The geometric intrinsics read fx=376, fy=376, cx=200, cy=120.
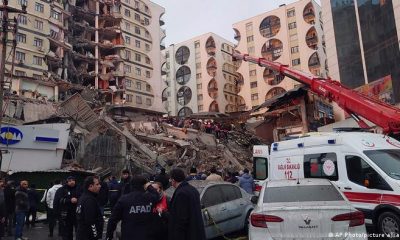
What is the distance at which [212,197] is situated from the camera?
30.1 ft

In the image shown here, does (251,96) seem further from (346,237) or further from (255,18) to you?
(346,237)

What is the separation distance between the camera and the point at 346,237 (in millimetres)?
5770

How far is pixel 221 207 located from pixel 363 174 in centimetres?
347

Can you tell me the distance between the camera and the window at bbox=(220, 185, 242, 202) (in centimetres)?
970

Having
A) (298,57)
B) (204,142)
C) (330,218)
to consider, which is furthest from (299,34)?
(330,218)

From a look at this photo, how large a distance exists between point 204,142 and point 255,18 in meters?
46.4

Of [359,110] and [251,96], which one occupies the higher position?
[251,96]

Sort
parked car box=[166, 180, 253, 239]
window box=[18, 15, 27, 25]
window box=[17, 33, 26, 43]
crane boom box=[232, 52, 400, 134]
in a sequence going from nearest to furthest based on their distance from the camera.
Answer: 1. parked car box=[166, 180, 253, 239]
2. crane boom box=[232, 52, 400, 134]
3. window box=[17, 33, 26, 43]
4. window box=[18, 15, 27, 25]

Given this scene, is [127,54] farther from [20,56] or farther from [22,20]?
[20,56]

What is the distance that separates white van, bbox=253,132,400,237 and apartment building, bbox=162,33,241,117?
2732 inches

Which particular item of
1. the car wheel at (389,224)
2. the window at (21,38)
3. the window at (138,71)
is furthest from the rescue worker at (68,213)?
the window at (138,71)

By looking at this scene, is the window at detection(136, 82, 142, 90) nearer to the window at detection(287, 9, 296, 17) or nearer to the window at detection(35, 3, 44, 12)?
the window at detection(35, 3, 44, 12)

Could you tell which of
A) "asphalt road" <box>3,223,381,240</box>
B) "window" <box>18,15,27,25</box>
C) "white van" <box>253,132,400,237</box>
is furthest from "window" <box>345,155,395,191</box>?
"window" <box>18,15,27,25</box>

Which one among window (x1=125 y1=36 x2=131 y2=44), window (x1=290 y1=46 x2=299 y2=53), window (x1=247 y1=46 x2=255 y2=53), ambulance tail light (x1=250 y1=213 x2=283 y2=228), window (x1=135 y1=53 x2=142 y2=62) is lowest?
ambulance tail light (x1=250 y1=213 x2=283 y2=228)
